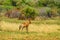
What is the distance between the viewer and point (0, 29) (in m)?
18.4

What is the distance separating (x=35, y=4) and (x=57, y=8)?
13.4ft

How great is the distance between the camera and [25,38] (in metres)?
14.6

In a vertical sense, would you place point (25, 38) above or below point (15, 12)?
above

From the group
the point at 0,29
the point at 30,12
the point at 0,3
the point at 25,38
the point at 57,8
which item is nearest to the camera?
the point at 25,38

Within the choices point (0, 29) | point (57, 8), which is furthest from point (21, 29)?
point (57, 8)

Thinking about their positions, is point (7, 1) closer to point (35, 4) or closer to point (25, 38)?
point (35, 4)

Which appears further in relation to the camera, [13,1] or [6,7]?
[13,1]

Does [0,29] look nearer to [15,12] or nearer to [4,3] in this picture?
[15,12]

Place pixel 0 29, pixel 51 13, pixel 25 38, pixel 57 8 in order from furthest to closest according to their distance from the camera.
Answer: pixel 57 8
pixel 51 13
pixel 0 29
pixel 25 38

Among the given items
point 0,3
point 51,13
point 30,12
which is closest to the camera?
point 30,12

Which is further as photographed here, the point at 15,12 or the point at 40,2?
the point at 40,2

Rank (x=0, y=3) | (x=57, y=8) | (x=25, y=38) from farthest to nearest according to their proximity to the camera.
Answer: (x=0, y=3), (x=57, y=8), (x=25, y=38)

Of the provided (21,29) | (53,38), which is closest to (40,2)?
(21,29)

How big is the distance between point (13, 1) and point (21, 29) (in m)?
23.4
